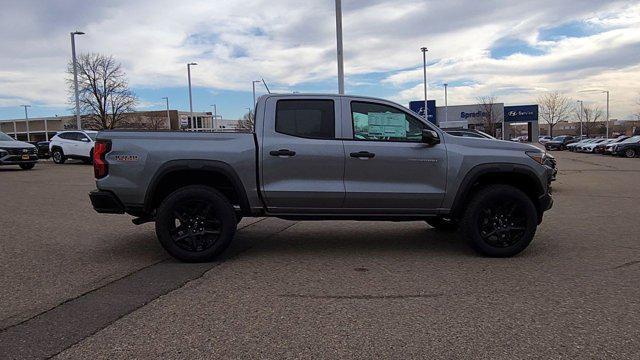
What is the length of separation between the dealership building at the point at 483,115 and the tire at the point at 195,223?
4507 centimetres

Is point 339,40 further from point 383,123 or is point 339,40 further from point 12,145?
point 12,145

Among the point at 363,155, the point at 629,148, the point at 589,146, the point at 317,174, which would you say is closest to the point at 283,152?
the point at 317,174

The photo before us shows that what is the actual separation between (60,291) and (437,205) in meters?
4.18

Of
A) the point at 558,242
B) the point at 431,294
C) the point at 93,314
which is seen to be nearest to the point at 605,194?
the point at 558,242

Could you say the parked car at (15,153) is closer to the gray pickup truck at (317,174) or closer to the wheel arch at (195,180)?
the gray pickup truck at (317,174)

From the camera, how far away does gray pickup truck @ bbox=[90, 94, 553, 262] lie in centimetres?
604

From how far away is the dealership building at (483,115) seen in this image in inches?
2095

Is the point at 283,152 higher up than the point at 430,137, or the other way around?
the point at 430,137

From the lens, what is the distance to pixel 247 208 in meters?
6.17

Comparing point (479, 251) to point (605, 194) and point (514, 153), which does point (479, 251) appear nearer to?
point (514, 153)

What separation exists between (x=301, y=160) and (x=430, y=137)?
60.0 inches

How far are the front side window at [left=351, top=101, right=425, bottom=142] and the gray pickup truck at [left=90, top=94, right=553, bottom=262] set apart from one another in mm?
12

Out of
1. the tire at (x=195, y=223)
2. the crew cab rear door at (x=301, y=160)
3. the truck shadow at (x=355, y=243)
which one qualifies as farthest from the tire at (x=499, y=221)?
the tire at (x=195, y=223)

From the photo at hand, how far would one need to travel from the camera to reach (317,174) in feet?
20.1
